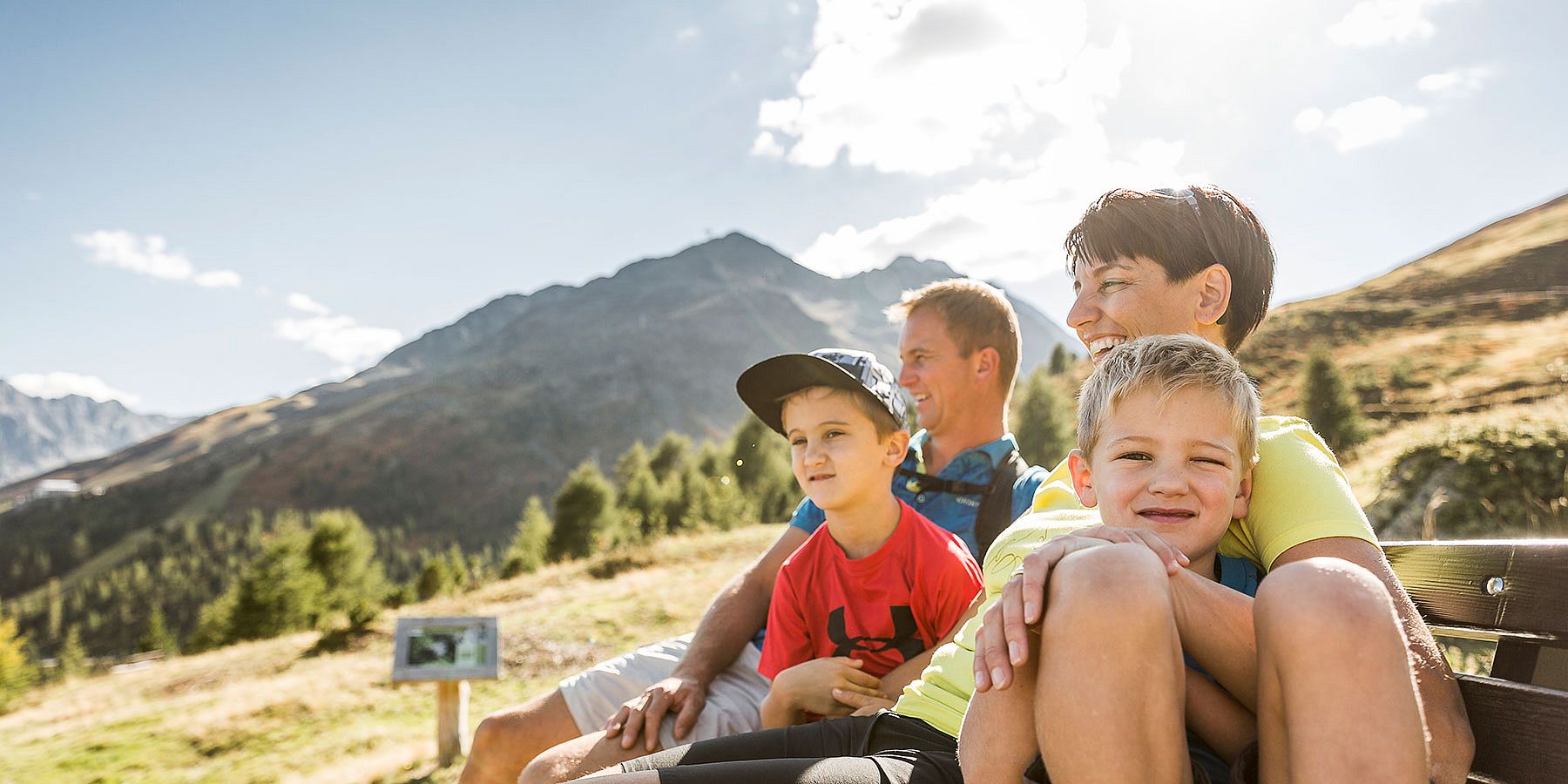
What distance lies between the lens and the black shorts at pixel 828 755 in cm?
168

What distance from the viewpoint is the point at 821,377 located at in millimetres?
2875

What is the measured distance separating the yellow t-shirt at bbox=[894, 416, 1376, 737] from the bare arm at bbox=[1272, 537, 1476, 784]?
0.14 ft

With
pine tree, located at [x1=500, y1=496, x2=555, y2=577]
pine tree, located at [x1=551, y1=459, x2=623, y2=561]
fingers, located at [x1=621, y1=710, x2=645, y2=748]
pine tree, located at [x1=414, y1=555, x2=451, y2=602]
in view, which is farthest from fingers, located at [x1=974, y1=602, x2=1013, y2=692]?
pine tree, located at [x1=414, y1=555, x2=451, y2=602]

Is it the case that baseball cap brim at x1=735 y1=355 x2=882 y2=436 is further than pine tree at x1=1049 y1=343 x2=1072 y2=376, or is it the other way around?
pine tree at x1=1049 y1=343 x2=1072 y2=376

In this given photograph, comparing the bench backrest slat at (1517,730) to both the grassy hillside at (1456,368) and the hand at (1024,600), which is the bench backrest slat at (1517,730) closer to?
the hand at (1024,600)

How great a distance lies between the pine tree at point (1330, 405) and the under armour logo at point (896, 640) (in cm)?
2402

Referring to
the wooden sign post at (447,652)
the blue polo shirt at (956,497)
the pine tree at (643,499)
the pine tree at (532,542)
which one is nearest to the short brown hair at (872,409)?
the blue polo shirt at (956,497)

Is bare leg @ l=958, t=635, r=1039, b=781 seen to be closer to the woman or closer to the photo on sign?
the woman

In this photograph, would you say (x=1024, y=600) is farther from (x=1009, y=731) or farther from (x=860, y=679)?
(x=860, y=679)

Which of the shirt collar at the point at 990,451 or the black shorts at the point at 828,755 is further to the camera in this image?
the shirt collar at the point at 990,451

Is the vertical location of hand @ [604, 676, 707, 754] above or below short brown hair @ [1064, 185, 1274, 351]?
below

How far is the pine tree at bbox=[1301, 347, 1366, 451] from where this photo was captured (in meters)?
22.4

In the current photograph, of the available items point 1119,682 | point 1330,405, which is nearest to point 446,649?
point 1119,682

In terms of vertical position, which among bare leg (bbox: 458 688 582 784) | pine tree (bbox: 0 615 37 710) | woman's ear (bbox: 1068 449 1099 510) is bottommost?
pine tree (bbox: 0 615 37 710)
